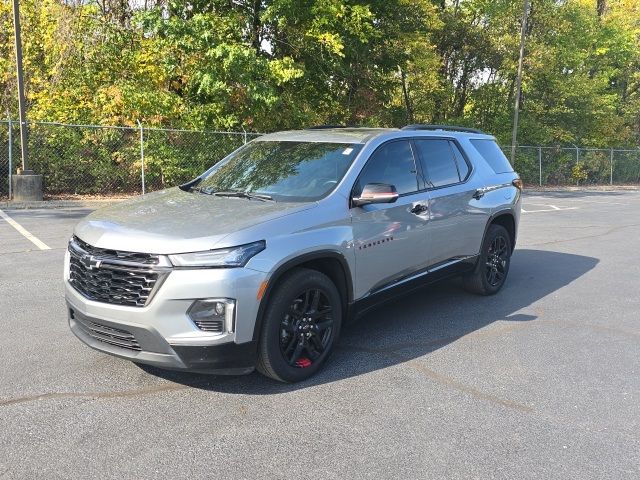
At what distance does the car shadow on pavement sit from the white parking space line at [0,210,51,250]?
17.7 ft

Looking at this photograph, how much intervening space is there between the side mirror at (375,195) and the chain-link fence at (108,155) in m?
11.9

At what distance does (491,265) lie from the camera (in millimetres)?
6191

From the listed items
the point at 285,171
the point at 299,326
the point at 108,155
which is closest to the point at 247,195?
the point at 285,171

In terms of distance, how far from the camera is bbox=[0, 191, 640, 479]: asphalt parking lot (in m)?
2.92

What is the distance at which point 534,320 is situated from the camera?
5.43m

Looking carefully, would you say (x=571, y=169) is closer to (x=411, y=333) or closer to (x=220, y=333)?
(x=411, y=333)

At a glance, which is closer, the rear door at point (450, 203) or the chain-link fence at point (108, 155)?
the rear door at point (450, 203)

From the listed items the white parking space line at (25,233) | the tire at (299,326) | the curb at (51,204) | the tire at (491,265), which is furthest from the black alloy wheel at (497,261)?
the curb at (51,204)

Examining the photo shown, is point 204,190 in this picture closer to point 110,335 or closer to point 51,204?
point 110,335

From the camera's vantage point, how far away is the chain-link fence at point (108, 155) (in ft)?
45.9

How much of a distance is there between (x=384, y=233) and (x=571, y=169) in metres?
28.5

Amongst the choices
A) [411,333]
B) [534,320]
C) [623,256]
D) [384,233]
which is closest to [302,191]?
[384,233]

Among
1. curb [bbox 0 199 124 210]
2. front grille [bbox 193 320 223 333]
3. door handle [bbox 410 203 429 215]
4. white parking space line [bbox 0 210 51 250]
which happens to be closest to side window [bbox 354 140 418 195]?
door handle [bbox 410 203 429 215]

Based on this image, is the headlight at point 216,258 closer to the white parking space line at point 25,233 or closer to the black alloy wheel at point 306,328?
the black alloy wheel at point 306,328
